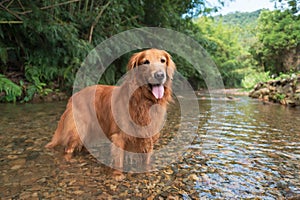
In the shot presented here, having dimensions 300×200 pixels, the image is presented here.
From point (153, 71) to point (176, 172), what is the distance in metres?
1.04

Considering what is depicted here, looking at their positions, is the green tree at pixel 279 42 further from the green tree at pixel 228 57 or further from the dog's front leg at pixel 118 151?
the dog's front leg at pixel 118 151

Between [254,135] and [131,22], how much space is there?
8.49m

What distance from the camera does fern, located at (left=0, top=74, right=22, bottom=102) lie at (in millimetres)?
6775

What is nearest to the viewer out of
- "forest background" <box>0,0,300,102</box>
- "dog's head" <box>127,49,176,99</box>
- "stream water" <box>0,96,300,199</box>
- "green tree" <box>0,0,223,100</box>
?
"stream water" <box>0,96,300,199</box>

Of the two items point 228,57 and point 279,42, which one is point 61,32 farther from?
point 228,57

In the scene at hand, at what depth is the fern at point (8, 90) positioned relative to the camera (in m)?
6.78

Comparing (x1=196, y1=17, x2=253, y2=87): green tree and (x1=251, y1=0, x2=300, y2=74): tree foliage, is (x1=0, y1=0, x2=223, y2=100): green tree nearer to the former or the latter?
(x1=251, y1=0, x2=300, y2=74): tree foliage

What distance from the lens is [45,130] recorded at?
3.93 meters

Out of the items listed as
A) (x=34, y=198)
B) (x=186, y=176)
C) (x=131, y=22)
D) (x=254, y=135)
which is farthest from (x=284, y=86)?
(x=34, y=198)

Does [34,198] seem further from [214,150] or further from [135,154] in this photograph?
[214,150]

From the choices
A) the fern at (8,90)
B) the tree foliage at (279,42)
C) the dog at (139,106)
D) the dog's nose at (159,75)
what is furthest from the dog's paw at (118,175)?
the tree foliage at (279,42)

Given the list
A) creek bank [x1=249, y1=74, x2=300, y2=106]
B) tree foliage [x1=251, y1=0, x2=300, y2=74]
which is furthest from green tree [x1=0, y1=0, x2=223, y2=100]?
tree foliage [x1=251, y1=0, x2=300, y2=74]

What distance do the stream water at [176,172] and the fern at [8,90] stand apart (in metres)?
3.44

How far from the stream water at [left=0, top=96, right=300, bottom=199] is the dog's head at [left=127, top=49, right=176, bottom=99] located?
0.86 m
